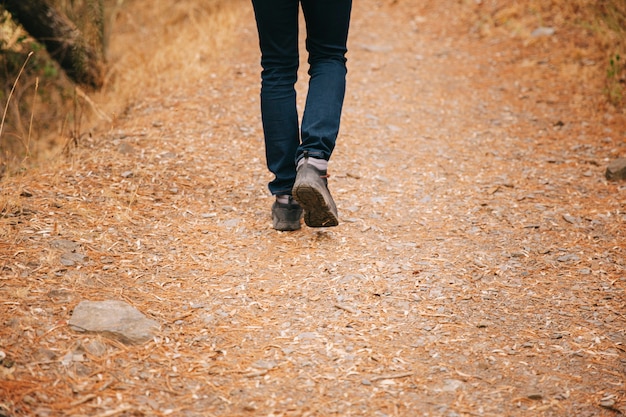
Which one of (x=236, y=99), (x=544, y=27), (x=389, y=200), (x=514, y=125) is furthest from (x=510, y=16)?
(x=389, y=200)

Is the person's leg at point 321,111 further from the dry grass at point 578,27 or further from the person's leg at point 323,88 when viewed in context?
the dry grass at point 578,27

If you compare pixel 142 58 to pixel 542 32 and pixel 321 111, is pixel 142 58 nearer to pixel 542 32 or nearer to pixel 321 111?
pixel 321 111

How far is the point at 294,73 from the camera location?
2555 mm

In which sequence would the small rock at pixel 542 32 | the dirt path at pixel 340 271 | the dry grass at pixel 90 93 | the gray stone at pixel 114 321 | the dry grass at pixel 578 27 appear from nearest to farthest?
the dirt path at pixel 340 271, the gray stone at pixel 114 321, the dry grass at pixel 90 93, the dry grass at pixel 578 27, the small rock at pixel 542 32

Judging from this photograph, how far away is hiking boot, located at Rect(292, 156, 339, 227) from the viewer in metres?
2.37

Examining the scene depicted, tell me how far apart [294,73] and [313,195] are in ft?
1.85

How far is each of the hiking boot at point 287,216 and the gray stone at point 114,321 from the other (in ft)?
2.83

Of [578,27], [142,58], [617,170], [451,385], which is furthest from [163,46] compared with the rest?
[451,385]

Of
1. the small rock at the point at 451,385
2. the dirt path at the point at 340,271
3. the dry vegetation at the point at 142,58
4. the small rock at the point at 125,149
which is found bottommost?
the small rock at the point at 451,385

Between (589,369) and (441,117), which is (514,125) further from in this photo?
(589,369)

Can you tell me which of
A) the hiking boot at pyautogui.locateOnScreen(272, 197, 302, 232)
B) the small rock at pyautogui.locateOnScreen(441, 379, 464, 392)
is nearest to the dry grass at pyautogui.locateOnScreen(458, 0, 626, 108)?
the hiking boot at pyautogui.locateOnScreen(272, 197, 302, 232)

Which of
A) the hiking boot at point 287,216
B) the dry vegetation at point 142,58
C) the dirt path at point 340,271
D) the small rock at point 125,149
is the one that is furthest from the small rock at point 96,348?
the dry vegetation at point 142,58

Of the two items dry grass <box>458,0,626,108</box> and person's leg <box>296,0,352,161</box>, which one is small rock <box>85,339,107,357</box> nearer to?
person's leg <box>296,0,352,161</box>

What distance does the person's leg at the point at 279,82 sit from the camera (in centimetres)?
236
